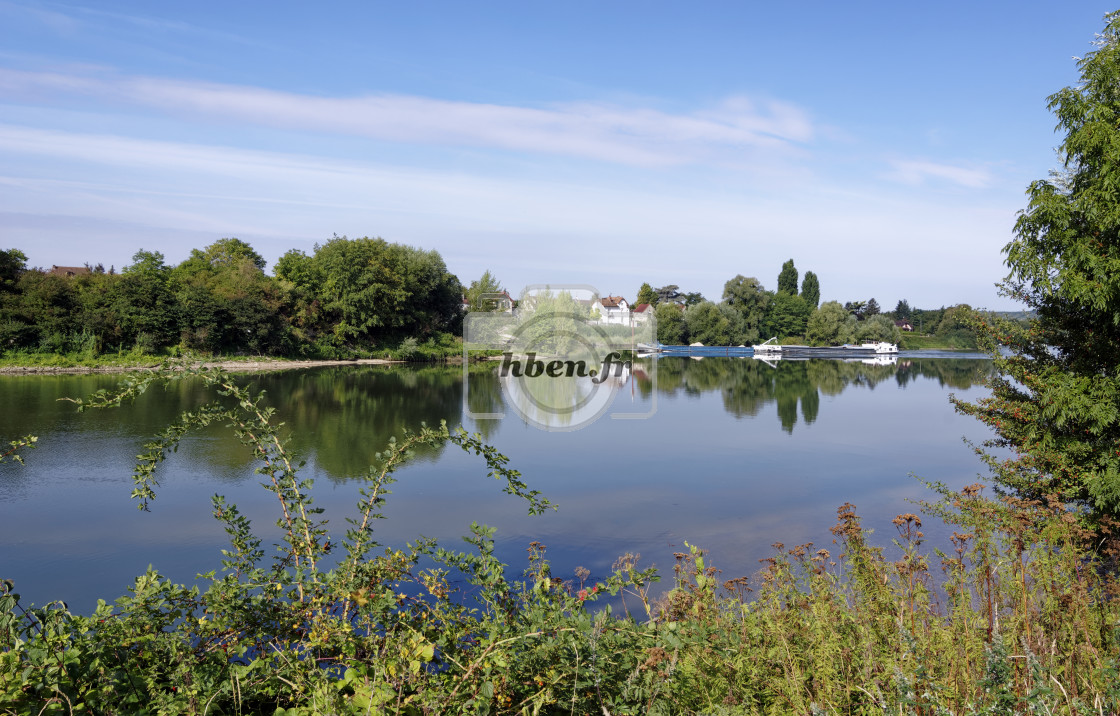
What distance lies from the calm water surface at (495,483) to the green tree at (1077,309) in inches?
94.6

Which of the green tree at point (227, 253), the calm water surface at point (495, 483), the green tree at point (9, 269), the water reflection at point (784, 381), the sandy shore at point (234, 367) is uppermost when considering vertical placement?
the green tree at point (227, 253)

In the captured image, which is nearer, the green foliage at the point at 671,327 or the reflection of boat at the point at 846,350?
the reflection of boat at the point at 846,350

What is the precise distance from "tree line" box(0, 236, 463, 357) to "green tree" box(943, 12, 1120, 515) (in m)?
33.1

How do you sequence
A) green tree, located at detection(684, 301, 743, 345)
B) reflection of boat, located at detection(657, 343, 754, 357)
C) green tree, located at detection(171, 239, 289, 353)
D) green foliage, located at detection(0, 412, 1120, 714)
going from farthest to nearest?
green tree, located at detection(684, 301, 743, 345)
reflection of boat, located at detection(657, 343, 754, 357)
green tree, located at detection(171, 239, 289, 353)
green foliage, located at detection(0, 412, 1120, 714)

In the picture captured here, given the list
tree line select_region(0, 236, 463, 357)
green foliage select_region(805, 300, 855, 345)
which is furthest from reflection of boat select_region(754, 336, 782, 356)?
tree line select_region(0, 236, 463, 357)

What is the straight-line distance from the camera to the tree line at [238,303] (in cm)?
3519

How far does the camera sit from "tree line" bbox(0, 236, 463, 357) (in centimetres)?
3519

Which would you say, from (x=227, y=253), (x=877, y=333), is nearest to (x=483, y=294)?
(x=227, y=253)

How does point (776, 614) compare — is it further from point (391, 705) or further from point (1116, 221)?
point (1116, 221)

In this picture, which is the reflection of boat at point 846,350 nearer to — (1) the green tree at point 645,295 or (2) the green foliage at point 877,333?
(2) the green foliage at point 877,333

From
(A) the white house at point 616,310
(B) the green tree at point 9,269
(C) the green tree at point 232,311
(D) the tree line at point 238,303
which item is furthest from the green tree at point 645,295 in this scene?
(B) the green tree at point 9,269

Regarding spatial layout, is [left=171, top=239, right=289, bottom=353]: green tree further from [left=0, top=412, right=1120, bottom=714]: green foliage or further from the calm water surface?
[left=0, top=412, right=1120, bottom=714]: green foliage

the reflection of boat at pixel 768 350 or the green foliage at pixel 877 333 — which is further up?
the green foliage at pixel 877 333

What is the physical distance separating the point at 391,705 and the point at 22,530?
35.7 ft
